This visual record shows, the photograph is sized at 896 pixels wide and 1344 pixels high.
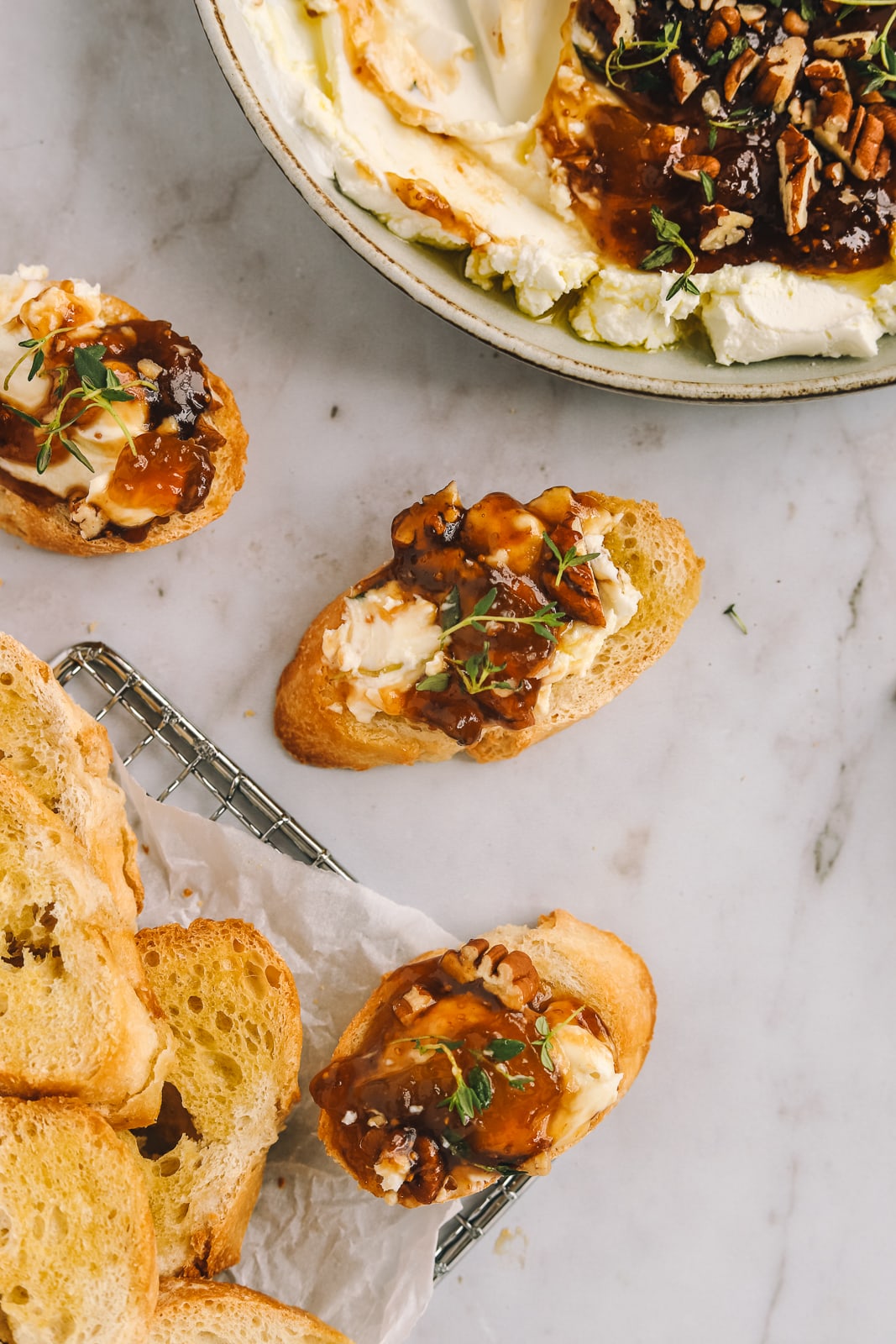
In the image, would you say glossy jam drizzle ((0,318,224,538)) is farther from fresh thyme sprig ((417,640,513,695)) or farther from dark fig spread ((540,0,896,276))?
dark fig spread ((540,0,896,276))

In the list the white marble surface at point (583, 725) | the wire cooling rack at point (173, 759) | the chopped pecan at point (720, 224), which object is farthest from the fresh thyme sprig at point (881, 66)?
the wire cooling rack at point (173, 759)

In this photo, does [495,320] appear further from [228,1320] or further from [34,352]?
[228,1320]

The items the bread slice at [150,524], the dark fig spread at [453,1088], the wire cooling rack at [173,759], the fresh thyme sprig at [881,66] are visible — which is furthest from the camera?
the wire cooling rack at [173,759]

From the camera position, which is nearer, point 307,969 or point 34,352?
point 34,352

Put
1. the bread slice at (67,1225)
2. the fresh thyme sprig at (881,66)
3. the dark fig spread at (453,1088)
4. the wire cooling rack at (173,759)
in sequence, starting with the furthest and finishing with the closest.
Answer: the wire cooling rack at (173,759) < the fresh thyme sprig at (881,66) < the dark fig spread at (453,1088) < the bread slice at (67,1225)

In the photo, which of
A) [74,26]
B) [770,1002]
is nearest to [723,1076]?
[770,1002]

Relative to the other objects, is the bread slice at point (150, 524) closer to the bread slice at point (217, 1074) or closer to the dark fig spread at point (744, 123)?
the bread slice at point (217, 1074)

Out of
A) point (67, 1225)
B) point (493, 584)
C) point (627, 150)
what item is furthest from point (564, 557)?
point (67, 1225)
